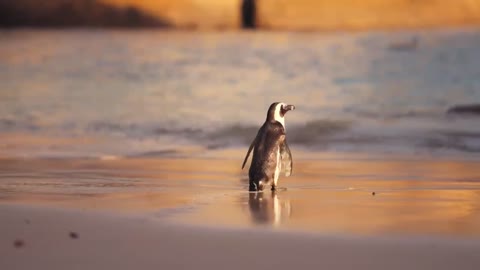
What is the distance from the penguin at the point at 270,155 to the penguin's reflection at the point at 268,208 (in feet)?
0.64

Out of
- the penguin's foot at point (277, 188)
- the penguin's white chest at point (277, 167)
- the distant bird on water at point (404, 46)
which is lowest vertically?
the penguin's foot at point (277, 188)

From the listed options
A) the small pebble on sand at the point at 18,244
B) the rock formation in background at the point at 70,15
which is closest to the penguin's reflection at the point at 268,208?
the small pebble on sand at the point at 18,244

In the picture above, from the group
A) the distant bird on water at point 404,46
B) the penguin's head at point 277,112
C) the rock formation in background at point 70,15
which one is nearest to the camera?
the penguin's head at point 277,112

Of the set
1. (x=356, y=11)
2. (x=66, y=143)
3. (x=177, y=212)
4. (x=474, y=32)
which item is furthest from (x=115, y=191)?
(x=356, y=11)

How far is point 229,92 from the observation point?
22.1 metres

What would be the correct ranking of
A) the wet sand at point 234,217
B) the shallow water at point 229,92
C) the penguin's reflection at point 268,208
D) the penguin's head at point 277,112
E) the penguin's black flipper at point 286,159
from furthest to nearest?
the shallow water at point 229,92, the penguin's head at point 277,112, the penguin's black flipper at point 286,159, the penguin's reflection at point 268,208, the wet sand at point 234,217

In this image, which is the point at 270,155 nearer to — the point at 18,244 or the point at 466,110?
the point at 18,244

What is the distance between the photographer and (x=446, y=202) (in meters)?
8.05

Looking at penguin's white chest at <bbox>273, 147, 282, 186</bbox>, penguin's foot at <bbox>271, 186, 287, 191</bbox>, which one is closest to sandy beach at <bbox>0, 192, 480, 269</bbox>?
penguin's foot at <bbox>271, 186, 287, 191</bbox>

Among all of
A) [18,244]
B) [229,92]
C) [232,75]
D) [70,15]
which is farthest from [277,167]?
[70,15]

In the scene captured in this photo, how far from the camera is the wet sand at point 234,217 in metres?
6.04

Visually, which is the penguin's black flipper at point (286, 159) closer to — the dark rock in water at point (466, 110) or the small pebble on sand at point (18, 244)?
the small pebble on sand at point (18, 244)

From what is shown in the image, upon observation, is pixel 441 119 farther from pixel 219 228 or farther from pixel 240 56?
pixel 240 56

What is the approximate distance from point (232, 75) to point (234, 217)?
18.8 meters
